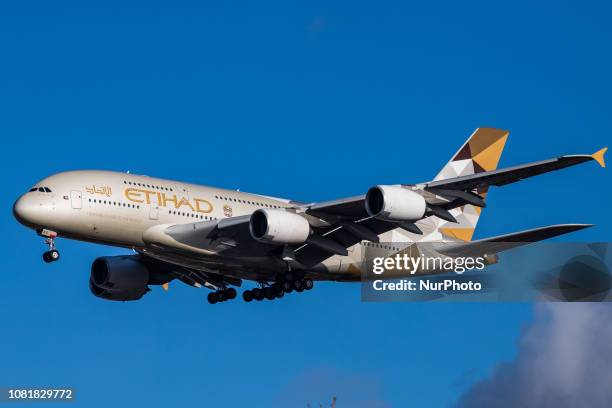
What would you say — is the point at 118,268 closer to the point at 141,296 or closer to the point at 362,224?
the point at 141,296

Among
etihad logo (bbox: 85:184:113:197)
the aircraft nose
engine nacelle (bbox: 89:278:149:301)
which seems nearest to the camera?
the aircraft nose

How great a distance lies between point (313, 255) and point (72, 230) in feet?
31.6

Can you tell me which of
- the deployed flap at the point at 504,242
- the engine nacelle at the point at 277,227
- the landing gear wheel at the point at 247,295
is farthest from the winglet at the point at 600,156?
the landing gear wheel at the point at 247,295

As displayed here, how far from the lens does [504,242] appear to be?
4325 centimetres

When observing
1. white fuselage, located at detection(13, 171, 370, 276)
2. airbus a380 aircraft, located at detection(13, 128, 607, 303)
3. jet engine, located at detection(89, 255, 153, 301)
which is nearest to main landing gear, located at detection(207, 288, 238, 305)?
airbus a380 aircraft, located at detection(13, 128, 607, 303)

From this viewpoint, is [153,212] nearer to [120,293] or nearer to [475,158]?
[120,293]

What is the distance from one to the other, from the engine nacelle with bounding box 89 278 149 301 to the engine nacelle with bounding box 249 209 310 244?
10.0 metres

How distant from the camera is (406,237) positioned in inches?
1922

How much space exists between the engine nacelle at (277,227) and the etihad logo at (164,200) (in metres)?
2.97

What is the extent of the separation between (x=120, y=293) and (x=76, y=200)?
8864 millimetres

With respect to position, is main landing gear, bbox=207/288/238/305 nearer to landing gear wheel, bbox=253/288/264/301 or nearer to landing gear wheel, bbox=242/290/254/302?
landing gear wheel, bbox=242/290/254/302

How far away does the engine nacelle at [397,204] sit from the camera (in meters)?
39.4

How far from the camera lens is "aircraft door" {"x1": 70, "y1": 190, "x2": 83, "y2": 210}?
136 feet

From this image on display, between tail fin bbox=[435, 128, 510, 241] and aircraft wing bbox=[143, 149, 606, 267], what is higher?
tail fin bbox=[435, 128, 510, 241]
